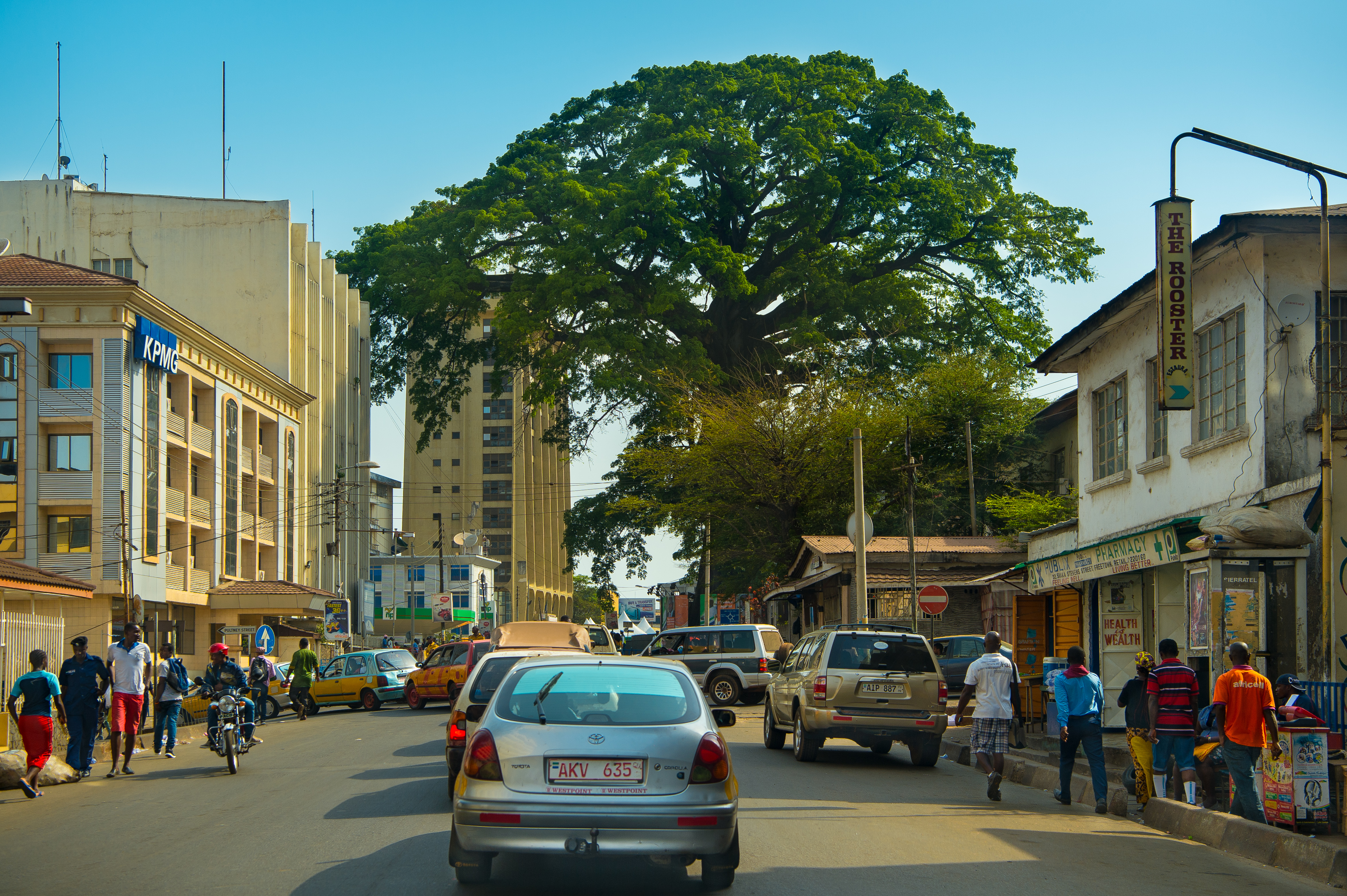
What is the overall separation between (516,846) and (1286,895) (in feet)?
16.5

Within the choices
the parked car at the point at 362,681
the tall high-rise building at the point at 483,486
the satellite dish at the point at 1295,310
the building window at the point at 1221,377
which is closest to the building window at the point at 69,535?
the parked car at the point at 362,681

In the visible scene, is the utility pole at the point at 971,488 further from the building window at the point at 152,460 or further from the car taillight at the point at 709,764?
the car taillight at the point at 709,764

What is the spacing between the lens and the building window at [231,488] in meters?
48.8

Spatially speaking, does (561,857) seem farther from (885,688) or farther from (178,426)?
(178,426)

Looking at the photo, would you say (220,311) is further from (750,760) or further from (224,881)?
(224,881)

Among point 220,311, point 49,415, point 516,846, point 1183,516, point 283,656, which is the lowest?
point 283,656

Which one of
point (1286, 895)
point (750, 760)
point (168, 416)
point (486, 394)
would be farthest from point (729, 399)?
point (486, 394)

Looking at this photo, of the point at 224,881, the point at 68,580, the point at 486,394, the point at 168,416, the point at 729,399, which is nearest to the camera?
the point at 224,881

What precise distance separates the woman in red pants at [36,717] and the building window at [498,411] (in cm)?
9811

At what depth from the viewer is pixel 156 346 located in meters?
41.6

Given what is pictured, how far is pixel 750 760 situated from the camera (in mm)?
16984

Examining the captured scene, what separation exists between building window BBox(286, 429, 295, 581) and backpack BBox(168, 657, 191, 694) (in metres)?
37.6

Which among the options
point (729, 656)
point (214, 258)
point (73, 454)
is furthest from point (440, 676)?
point (214, 258)

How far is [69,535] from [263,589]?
9362 millimetres
